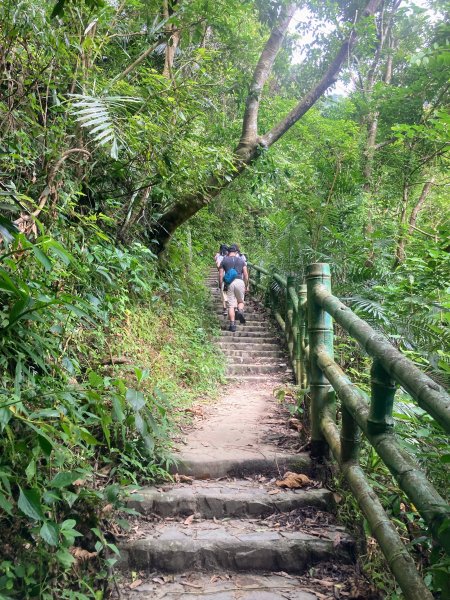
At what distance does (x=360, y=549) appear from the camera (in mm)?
1851

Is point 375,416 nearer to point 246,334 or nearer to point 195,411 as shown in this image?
point 195,411

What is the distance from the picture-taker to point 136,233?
4770 mm

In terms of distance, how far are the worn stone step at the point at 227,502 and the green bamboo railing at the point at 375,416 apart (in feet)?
1.00

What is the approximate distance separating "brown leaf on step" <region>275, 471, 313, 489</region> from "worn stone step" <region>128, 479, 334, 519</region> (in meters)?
0.04

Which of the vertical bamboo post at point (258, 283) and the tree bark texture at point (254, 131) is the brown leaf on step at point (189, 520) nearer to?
the tree bark texture at point (254, 131)

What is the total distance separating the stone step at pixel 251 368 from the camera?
5.87 meters

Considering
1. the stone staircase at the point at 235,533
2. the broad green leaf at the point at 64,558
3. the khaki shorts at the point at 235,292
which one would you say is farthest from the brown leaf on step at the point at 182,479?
the khaki shorts at the point at 235,292

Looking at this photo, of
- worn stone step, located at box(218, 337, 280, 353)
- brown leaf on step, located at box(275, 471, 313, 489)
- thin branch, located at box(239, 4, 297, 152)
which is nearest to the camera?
brown leaf on step, located at box(275, 471, 313, 489)

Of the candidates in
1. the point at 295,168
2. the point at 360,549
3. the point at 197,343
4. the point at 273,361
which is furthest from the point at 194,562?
the point at 295,168

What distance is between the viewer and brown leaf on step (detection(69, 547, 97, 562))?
1.75 m

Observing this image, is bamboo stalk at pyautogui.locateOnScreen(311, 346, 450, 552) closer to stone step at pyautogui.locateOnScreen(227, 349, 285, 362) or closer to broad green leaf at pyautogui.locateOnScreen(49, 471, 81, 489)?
broad green leaf at pyautogui.locateOnScreen(49, 471, 81, 489)

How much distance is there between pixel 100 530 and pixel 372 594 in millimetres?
1140

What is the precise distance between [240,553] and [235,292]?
570 centimetres

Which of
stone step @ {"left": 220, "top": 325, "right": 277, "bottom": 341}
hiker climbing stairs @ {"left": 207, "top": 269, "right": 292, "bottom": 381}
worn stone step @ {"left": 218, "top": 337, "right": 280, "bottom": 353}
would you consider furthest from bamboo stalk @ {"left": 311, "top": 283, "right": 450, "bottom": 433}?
stone step @ {"left": 220, "top": 325, "right": 277, "bottom": 341}
